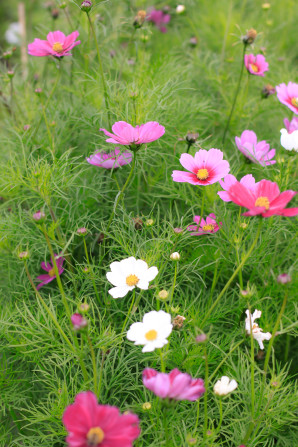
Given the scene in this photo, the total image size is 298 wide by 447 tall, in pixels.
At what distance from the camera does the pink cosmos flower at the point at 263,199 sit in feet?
1.93

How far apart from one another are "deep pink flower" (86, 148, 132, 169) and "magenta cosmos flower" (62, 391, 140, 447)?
0.50 meters

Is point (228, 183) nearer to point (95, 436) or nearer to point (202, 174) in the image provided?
point (202, 174)

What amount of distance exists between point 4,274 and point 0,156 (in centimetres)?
33

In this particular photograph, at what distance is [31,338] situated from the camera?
2.71 feet

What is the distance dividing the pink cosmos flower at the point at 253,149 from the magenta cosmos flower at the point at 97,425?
0.62 meters

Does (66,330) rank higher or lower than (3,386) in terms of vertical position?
higher

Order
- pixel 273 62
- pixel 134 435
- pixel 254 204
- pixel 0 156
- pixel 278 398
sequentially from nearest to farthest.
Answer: pixel 134 435
pixel 254 204
pixel 278 398
pixel 0 156
pixel 273 62

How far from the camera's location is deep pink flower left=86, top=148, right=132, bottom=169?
882mm

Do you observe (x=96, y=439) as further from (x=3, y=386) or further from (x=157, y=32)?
(x=157, y=32)

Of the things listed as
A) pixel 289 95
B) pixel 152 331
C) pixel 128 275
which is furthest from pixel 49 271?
pixel 289 95

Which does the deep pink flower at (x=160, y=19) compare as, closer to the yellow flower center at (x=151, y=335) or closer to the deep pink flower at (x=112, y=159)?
the deep pink flower at (x=112, y=159)

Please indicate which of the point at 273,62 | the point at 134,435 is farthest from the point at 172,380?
the point at 273,62

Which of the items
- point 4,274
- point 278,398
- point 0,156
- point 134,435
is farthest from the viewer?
point 0,156

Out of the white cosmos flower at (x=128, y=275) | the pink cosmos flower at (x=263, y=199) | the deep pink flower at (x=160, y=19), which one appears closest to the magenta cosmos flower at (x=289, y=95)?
the pink cosmos flower at (x=263, y=199)
